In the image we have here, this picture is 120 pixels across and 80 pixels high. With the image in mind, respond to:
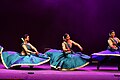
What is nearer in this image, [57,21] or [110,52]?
[110,52]

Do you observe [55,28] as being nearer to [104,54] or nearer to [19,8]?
[19,8]

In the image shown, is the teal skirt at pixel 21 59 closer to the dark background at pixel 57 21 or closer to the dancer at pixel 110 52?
the dancer at pixel 110 52

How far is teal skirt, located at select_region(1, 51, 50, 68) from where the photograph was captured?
951 centimetres

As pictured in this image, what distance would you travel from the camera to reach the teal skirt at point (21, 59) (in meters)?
9.51

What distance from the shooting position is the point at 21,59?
959 centimetres

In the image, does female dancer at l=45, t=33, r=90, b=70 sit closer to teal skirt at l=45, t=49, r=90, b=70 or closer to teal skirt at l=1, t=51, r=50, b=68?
teal skirt at l=45, t=49, r=90, b=70

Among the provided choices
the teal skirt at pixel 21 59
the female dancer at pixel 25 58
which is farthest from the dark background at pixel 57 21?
the teal skirt at pixel 21 59

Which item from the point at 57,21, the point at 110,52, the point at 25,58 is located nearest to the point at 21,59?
the point at 25,58

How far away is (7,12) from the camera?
11.1 metres

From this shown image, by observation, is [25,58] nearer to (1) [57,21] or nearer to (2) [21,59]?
(2) [21,59]

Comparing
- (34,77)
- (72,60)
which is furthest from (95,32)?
(34,77)

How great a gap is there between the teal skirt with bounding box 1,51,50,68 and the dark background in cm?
149

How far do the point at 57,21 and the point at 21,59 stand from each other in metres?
2.17

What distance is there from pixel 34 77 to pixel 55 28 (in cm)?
344
